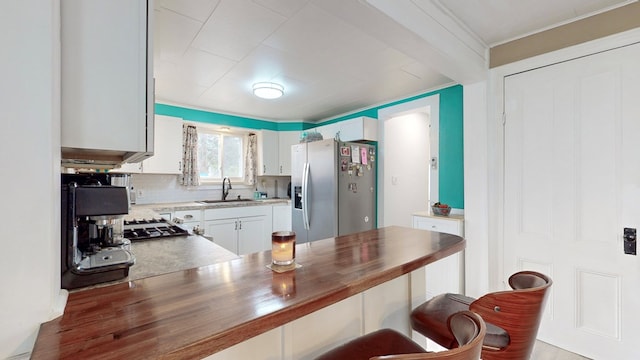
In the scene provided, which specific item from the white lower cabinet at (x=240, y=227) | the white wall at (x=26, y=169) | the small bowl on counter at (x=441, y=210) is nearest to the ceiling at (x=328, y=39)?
the white wall at (x=26, y=169)

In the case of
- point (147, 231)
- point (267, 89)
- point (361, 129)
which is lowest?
point (147, 231)

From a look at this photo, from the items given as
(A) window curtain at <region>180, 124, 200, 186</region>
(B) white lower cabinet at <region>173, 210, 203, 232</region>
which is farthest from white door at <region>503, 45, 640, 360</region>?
(A) window curtain at <region>180, 124, 200, 186</region>

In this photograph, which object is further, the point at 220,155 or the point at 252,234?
the point at 220,155

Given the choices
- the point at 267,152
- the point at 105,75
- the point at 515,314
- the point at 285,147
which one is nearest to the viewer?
the point at 105,75

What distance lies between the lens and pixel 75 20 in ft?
2.48

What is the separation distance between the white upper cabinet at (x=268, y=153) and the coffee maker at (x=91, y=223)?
357 centimetres

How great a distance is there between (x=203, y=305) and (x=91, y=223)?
0.82m

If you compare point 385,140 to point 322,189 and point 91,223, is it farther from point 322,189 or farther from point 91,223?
point 91,223

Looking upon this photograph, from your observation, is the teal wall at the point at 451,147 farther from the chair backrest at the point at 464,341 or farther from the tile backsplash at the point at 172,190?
the tile backsplash at the point at 172,190

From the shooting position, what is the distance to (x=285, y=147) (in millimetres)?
4910

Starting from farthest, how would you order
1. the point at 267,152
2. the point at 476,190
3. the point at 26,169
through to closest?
the point at 267,152 → the point at 476,190 → the point at 26,169

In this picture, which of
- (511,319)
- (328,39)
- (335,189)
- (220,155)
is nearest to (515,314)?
(511,319)

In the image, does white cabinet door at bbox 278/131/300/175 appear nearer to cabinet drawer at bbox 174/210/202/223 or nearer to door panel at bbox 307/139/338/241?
door panel at bbox 307/139/338/241

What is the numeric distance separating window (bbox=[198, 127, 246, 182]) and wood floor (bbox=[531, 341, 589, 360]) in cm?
424
